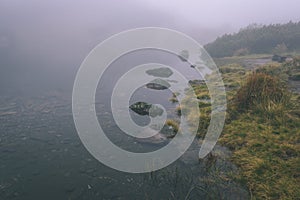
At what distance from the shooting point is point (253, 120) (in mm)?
13391

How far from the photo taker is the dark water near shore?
27.0 ft

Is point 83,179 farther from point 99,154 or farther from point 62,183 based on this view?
point 99,154

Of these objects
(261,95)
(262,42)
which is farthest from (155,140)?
(262,42)

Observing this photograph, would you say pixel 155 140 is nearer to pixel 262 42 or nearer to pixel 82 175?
pixel 82 175

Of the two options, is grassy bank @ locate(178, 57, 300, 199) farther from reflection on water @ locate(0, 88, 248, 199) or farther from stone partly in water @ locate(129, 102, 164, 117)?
stone partly in water @ locate(129, 102, 164, 117)

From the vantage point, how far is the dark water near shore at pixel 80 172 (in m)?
8.23

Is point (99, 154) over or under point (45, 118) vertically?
under

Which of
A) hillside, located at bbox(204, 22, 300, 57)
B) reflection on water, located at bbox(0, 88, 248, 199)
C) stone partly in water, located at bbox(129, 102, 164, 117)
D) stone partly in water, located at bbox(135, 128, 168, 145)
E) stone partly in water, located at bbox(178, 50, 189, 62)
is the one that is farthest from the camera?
stone partly in water, located at bbox(178, 50, 189, 62)

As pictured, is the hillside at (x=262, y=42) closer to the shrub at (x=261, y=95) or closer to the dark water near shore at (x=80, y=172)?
the shrub at (x=261, y=95)

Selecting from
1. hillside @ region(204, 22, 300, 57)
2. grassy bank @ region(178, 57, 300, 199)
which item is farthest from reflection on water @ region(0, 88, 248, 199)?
hillside @ region(204, 22, 300, 57)

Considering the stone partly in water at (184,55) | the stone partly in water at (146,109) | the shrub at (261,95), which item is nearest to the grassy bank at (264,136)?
the shrub at (261,95)

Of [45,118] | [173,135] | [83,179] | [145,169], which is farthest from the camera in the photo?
[45,118]

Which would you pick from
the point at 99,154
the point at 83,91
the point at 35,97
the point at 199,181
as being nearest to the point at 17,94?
the point at 35,97

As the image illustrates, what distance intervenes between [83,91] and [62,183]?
19.3m
